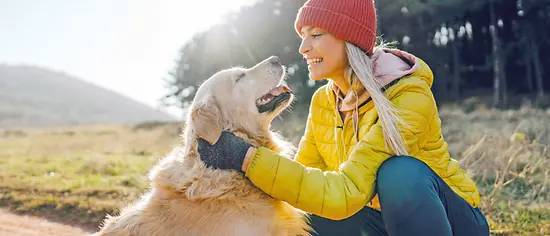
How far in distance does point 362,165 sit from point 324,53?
2.01 ft

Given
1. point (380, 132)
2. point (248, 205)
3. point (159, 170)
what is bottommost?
point (248, 205)

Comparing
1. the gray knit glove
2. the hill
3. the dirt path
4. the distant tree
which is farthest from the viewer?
the hill

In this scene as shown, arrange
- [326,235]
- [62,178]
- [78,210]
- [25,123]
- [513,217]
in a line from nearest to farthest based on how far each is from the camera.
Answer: [326,235] → [513,217] → [78,210] → [62,178] → [25,123]

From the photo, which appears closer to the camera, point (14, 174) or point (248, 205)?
point (248, 205)

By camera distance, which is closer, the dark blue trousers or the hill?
the dark blue trousers

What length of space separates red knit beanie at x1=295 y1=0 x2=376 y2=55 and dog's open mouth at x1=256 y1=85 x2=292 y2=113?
51 cm

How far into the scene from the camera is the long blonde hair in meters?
2.02

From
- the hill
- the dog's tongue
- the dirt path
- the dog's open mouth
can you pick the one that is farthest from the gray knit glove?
the hill

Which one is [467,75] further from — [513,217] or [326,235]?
[326,235]

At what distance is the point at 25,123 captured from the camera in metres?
37.4

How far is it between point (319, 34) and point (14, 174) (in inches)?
251

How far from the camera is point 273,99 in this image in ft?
9.16

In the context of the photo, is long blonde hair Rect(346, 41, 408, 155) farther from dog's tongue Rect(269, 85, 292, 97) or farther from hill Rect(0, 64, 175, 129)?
hill Rect(0, 64, 175, 129)

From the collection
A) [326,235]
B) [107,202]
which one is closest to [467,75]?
[107,202]
